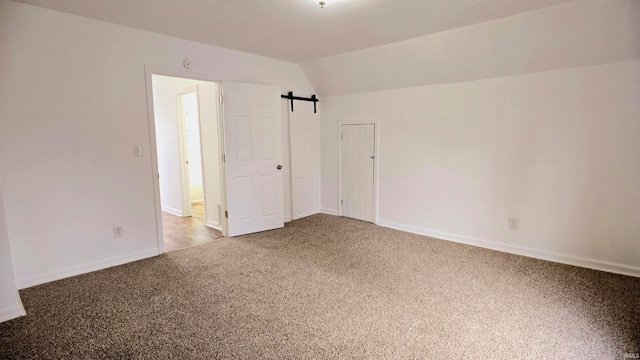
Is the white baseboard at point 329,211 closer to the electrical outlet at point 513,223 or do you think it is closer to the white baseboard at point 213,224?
the white baseboard at point 213,224

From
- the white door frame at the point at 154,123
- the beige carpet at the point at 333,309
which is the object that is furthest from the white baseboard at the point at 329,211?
the white door frame at the point at 154,123

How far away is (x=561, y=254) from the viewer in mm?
3334

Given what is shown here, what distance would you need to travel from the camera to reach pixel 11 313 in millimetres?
2320

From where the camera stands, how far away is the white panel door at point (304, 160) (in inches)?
199

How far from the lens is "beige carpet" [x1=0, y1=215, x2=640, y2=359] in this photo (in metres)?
1.99

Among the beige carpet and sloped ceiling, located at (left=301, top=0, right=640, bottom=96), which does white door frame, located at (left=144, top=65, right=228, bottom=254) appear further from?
sloped ceiling, located at (left=301, top=0, right=640, bottom=96)

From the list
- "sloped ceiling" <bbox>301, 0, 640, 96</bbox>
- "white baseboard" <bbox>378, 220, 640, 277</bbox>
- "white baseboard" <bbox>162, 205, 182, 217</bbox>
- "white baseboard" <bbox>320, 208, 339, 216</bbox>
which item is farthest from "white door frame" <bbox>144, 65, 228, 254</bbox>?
"white baseboard" <bbox>378, 220, 640, 277</bbox>

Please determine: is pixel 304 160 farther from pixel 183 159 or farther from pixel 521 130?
pixel 521 130

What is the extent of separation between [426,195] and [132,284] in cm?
358

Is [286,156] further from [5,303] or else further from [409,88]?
[5,303]

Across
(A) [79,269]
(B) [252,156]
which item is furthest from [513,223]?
(A) [79,269]

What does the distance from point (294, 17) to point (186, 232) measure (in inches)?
130

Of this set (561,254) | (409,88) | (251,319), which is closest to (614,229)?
(561,254)

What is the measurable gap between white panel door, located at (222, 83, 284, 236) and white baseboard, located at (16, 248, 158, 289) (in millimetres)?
1098
